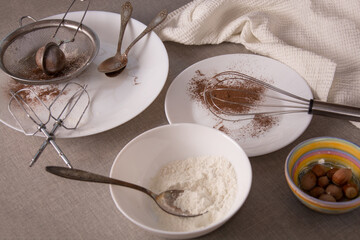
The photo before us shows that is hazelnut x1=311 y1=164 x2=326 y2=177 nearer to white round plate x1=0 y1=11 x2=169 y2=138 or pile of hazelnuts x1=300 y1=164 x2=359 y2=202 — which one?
pile of hazelnuts x1=300 y1=164 x2=359 y2=202

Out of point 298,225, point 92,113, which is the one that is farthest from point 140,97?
point 298,225

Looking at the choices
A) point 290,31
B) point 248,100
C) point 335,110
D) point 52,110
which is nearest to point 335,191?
point 335,110

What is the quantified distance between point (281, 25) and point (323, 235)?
Result: 0.61 m

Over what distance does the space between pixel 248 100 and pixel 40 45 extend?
23.2 inches

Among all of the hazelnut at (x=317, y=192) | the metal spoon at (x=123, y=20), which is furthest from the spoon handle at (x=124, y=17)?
the hazelnut at (x=317, y=192)

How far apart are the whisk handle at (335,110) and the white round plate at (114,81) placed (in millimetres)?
344

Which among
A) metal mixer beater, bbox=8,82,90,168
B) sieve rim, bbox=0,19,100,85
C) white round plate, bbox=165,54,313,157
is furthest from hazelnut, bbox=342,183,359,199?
sieve rim, bbox=0,19,100,85

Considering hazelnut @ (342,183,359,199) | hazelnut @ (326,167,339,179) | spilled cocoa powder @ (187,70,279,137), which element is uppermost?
spilled cocoa powder @ (187,70,279,137)

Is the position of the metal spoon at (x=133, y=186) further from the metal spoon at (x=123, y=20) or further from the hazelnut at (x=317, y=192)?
the metal spoon at (x=123, y=20)

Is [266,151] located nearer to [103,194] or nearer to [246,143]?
[246,143]

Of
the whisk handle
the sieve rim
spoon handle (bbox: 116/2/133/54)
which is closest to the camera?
the whisk handle

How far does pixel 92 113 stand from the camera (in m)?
0.92

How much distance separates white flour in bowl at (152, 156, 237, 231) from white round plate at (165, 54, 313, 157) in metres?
0.10

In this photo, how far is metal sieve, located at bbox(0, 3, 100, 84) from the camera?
100 centimetres
